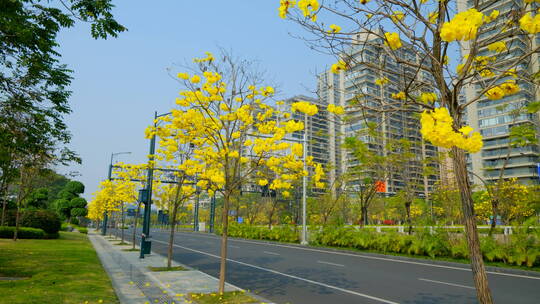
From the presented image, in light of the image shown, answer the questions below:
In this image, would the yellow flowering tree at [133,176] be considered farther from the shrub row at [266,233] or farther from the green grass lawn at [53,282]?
the shrub row at [266,233]

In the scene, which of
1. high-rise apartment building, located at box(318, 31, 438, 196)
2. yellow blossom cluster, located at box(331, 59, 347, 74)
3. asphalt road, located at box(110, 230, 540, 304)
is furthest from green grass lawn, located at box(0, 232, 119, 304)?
yellow blossom cluster, located at box(331, 59, 347, 74)

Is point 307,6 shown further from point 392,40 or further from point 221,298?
point 221,298

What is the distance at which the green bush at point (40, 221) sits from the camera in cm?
2652

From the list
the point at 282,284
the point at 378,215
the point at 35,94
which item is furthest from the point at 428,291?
the point at 378,215

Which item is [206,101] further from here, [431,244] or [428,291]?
[431,244]

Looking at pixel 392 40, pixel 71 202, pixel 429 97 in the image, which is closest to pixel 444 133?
pixel 392 40

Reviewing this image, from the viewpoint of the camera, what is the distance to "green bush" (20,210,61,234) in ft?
87.0

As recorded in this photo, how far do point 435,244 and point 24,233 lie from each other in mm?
25137

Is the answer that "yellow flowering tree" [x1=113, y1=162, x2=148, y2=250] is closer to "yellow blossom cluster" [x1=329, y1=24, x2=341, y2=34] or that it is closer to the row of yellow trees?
the row of yellow trees

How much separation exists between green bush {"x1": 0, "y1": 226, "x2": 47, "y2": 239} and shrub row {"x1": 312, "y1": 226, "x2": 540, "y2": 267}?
19.3m

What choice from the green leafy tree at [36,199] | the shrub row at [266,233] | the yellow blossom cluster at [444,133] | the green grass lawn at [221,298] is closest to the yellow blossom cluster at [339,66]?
the yellow blossom cluster at [444,133]

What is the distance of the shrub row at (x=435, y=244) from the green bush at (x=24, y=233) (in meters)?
19.3

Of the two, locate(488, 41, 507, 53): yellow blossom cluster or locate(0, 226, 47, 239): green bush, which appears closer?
locate(488, 41, 507, 53): yellow blossom cluster

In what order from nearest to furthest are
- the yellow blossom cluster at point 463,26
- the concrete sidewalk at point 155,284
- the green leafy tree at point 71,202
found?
the yellow blossom cluster at point 463,26, the concrete sidewalk at point 155,284, the green leafy tree at point 71,202
